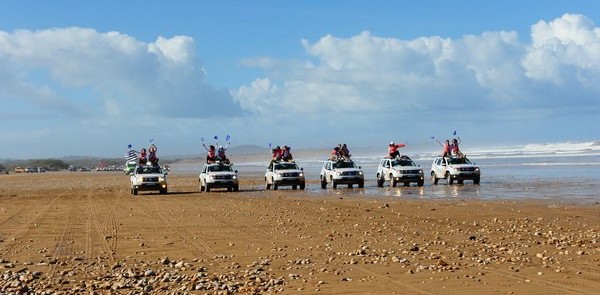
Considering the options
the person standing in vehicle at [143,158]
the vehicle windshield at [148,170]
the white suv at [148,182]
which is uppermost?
the person standing in vehicle at [143,158]

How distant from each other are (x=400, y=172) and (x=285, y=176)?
18.3 feet

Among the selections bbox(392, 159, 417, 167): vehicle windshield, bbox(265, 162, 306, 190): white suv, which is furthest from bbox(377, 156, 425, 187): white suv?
bbox(265, 162, 306, 190): white suv

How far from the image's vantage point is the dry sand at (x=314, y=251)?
10.7m

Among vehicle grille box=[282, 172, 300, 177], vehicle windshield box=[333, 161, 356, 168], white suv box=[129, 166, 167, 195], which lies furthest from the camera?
vehicle windshield box=[333, 161, 356, 168]

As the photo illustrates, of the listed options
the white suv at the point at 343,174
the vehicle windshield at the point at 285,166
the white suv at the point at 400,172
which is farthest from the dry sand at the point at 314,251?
the vehicle windshield at the point at 285,166

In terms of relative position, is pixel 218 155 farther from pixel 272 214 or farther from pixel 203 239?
pixel 203 239

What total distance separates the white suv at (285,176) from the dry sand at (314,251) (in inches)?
563

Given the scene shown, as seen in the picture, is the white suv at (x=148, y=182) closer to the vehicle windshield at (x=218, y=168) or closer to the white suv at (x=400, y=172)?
the vehicle windshield at (x=218, y=168)

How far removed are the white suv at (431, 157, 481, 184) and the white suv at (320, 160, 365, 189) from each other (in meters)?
3.84

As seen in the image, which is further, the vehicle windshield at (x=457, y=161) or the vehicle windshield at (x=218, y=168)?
the vehicle windshield at (x=218, y=168)

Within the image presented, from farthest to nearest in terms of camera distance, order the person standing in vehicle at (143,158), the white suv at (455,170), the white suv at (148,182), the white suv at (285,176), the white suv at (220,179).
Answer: the person standing in vehicle at (143,158)
the white suv at (285,176)
the white suv at (220,179)
the white suv at (148,182)
the white suv at (455,170)

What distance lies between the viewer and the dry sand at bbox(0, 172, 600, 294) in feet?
35.0

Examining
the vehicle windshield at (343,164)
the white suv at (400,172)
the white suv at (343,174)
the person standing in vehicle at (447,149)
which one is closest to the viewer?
the white suv at (400,172)

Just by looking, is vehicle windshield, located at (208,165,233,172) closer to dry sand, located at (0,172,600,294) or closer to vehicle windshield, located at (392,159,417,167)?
vehicle windshield, located at (392,159,417,167)
